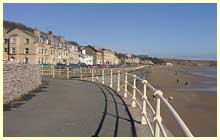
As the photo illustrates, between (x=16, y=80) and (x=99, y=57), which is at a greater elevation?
(x=99, y=57)

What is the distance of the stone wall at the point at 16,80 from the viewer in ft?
32.0

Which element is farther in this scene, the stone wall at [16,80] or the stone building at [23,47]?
the stone building at [23,47]

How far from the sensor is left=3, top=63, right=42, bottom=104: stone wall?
9750 mm

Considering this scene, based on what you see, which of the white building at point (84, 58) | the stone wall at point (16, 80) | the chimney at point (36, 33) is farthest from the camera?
the white building at point (84, 58)

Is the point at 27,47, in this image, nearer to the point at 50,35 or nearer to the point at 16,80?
the point at 50,35

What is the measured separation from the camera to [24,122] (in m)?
6.90

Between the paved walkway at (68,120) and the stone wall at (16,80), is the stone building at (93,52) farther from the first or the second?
the paved walkway at (68,120)

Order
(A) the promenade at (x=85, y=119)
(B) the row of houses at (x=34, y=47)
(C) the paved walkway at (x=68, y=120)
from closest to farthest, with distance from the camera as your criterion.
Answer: (A) the promenade at (x=85, y=119), (C) the paved walkway at (x=68, y=120), (B) the row of houses at (x=34, y=47)

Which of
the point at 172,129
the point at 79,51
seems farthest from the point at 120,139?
the point at 79,51

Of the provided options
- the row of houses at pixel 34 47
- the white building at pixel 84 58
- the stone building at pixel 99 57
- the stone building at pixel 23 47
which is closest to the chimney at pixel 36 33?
the row of houses at pixel 34 47

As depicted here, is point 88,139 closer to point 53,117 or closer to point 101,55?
point 53,117

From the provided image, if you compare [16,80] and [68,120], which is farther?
[16,80]

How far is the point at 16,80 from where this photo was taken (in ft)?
36.1

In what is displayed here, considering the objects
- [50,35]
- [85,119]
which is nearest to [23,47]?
[50,35]
